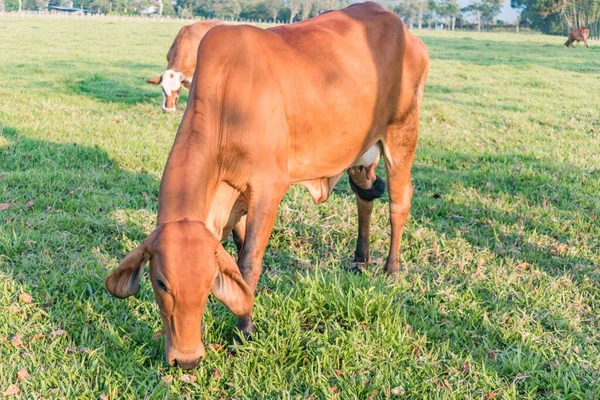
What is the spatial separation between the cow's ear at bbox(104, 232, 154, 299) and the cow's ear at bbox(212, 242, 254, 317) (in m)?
0.34

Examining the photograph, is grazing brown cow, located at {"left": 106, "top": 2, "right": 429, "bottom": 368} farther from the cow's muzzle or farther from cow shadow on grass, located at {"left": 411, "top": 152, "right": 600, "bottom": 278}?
cow shadow on grass, located at {"left": 411, "top": 152, "right": 600, "bottom": 278}

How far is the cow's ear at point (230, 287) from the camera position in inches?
112

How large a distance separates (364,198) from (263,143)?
171 centimetres

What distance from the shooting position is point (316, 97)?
398 centimetres

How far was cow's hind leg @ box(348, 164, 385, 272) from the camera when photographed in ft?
16.1

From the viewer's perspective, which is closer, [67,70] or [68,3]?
[67,70]

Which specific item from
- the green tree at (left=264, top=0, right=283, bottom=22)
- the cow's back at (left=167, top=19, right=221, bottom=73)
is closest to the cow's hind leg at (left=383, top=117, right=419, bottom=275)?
the cow's back at (left=167, top=19, right=221, bottom=73)

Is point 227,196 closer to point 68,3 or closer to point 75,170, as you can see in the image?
point 75,170

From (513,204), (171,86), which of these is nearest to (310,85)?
(513,204)

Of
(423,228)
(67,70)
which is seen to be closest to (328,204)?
(423,228)

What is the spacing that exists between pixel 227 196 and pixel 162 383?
3.64 feet

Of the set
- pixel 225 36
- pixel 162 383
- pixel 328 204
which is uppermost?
pixel 225 36

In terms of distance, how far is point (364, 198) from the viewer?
5000 mm

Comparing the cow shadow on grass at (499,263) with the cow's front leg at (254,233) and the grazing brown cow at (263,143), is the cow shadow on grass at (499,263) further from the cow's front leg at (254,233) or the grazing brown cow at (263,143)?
the grazing brown cow at (263,143)
